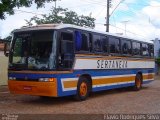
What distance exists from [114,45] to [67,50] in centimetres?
464

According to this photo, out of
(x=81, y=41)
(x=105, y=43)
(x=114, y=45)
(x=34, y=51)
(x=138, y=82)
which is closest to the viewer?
(x=34, y=51)

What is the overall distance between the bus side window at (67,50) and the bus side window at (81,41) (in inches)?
16.3

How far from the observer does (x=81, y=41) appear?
52.4 ft

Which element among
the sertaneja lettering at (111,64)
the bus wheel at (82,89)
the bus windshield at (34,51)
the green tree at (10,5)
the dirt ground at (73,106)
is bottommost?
the dirt ground at (73,106)

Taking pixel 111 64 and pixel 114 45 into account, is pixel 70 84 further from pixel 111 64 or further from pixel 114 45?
pixel 114 45

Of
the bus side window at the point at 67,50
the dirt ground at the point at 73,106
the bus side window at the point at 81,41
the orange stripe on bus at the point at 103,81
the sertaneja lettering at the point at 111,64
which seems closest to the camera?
the dirt ground at the point at 73,106

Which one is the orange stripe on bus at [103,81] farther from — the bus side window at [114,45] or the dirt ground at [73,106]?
the bus side window at [114,45]

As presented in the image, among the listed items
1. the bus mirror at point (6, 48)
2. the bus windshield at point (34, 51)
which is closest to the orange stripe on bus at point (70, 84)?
the bus windshield at point (34, 51)

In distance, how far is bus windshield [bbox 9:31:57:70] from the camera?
14.4 m

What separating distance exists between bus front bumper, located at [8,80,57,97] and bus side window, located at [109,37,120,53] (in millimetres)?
5251

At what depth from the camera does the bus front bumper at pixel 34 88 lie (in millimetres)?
14188

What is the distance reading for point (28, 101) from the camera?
52.7 feet

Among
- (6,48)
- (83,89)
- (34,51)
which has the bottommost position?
(83,89)

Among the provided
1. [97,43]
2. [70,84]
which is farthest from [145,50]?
[70,84]
